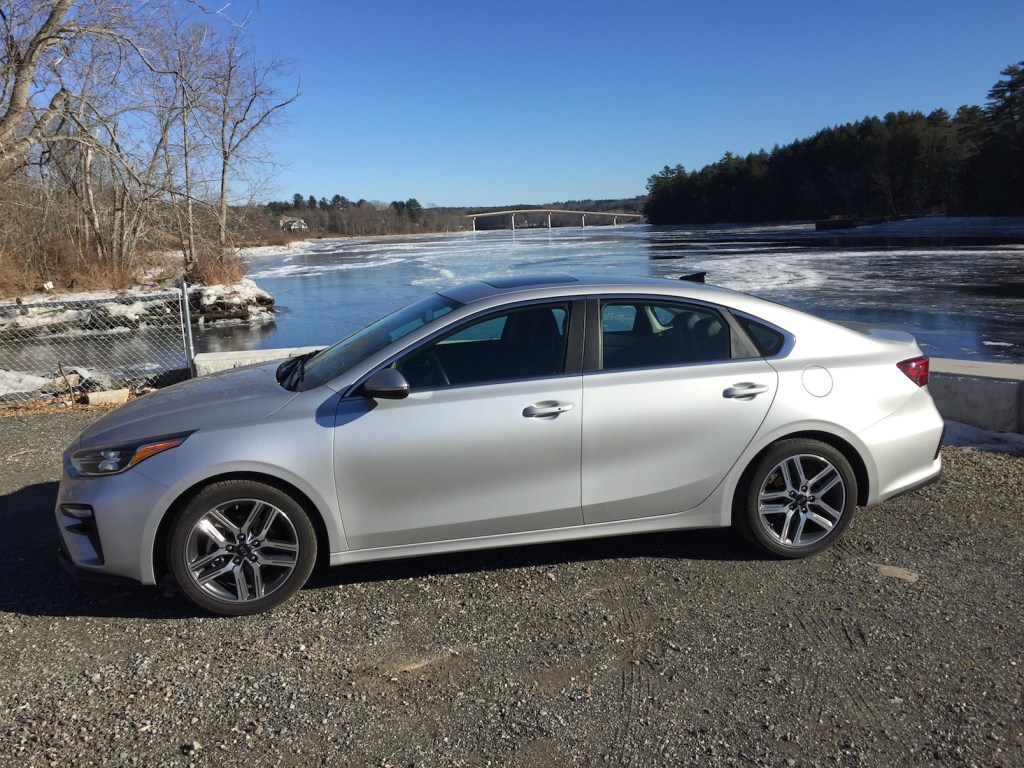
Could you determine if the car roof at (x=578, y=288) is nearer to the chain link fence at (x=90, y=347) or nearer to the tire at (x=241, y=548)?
the tire at (x=241, y=548)

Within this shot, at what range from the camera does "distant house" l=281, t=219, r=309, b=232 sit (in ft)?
477

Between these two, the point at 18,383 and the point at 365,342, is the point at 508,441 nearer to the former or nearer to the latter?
the point at 365,342

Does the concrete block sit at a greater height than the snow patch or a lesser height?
lesser

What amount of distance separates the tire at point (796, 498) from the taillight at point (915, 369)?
651 millimetres

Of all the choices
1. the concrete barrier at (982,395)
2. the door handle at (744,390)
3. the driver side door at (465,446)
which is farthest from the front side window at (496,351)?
the concrete barrier at (982,395)

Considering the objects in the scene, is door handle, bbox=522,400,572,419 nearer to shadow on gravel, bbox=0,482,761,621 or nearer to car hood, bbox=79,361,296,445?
A: shadow on gravel, bbox=0,482,761,621

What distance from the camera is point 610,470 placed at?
393cm

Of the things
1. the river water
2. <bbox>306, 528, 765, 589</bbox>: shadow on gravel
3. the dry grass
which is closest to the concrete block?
<bbox>306, 528, 765, 589</bbox>: shadow on gravel

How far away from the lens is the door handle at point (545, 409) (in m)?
3.80

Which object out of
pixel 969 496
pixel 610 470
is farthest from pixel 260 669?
pixel 969 496

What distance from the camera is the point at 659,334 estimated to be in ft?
13.7

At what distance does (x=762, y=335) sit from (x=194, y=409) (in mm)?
3019

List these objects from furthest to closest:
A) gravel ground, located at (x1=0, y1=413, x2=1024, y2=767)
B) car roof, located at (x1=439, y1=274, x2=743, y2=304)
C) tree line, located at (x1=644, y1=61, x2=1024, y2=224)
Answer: tree line, located at (x1=644, y1=61, x2=1024, y2=224) < car roof, located at (x1=439, y1=274, x2=743, y2=304) < gravel ground, located at (x1=0, y1=413, x2=1024, y2=767)

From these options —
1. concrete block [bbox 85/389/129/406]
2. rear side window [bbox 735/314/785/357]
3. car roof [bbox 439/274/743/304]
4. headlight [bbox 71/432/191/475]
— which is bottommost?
concrete block [bbox 85/389/129/406]
